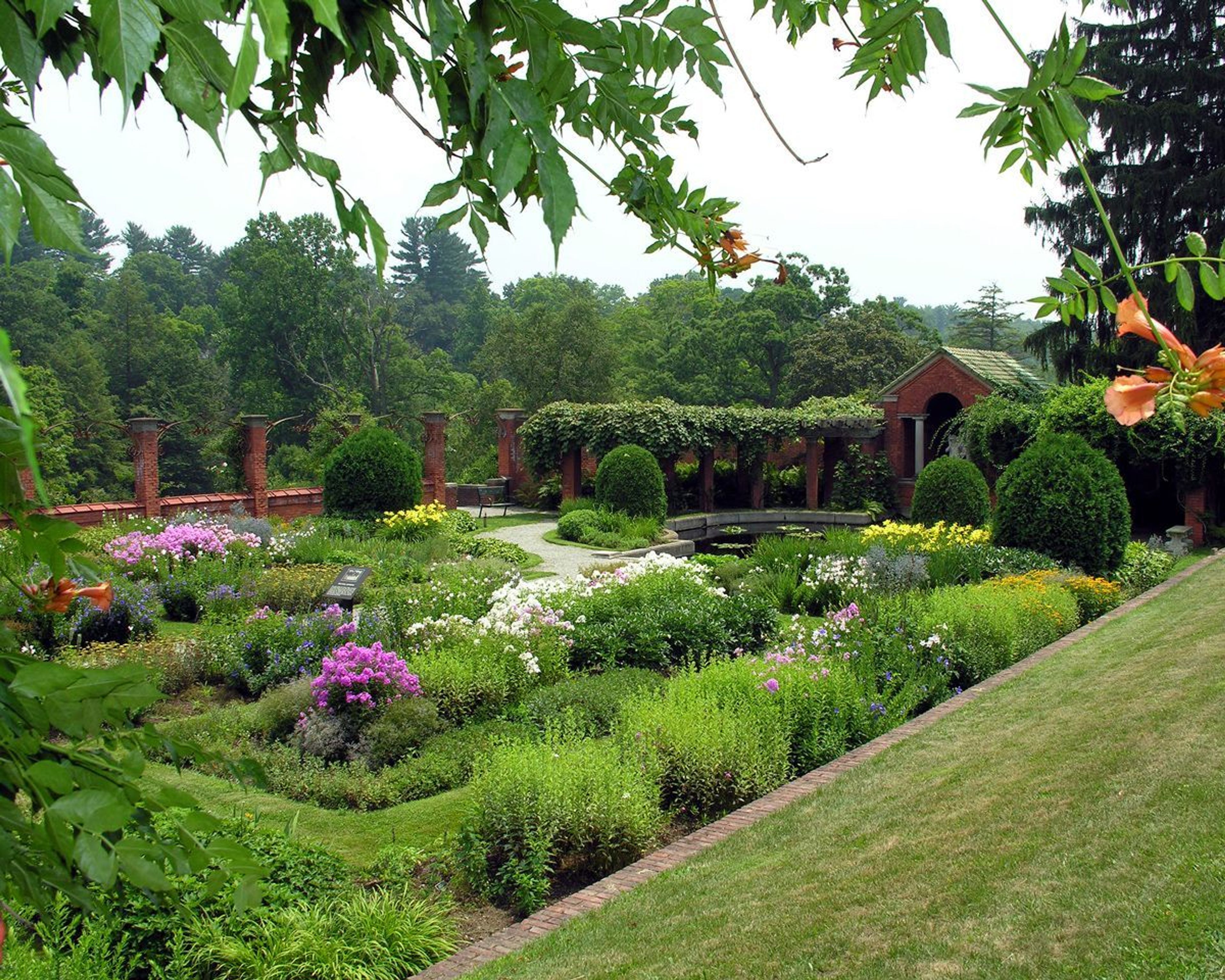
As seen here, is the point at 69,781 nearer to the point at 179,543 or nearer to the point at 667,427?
the point at 179,543

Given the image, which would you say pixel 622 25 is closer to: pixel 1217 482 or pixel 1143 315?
pixel 1143 315

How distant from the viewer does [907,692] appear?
7547 mm

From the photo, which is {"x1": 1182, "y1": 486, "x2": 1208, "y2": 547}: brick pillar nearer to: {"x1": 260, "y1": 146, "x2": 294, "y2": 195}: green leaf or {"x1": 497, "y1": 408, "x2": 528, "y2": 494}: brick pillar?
{"x1": 497, "y1": 408, "x2": 528, "y2": 494}: brick pillar

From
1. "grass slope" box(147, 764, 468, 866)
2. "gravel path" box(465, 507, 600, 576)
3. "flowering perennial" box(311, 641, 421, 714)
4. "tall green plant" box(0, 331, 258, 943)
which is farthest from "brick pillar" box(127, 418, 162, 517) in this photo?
"tall green plant" box(0, 331, 258, 943)

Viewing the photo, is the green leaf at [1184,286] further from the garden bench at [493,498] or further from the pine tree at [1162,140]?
the garden bench at [493,498]

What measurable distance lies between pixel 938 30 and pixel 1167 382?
0.65 meters

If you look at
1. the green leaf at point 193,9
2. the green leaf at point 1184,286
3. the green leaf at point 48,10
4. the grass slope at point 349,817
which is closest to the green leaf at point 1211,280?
the green leaf at point 1184,286

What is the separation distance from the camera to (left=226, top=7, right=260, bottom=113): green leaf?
0.66 meters

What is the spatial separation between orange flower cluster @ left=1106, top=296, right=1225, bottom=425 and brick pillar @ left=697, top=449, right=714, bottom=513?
23137 mm

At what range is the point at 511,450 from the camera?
85.3ft

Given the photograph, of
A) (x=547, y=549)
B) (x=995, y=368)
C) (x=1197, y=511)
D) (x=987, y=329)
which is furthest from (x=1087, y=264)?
(x=987, y=329)

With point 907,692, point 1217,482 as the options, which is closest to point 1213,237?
point 1217,482

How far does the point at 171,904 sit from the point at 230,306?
149 ft

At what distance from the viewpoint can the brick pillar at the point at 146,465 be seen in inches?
677
